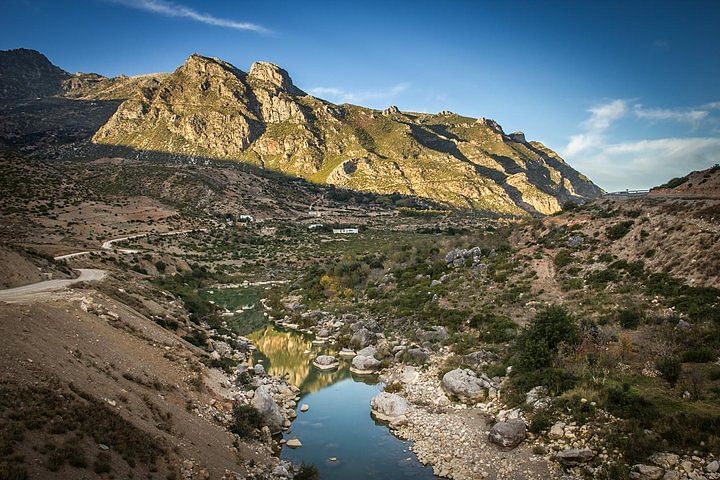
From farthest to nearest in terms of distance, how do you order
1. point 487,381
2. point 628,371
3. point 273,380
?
point 273,380 → point 487,381 → point 628,371

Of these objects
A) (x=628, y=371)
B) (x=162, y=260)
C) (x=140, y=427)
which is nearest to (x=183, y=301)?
(x=162, y=260)

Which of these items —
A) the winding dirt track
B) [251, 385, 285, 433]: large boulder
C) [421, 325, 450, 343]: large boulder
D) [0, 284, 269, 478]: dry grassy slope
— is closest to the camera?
[0, 284, 269, 478]: dry grassy slope

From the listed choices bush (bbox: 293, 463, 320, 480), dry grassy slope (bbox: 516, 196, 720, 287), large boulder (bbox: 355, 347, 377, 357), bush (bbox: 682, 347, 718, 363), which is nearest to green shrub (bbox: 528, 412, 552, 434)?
bush (bbox: 682, 347, 718, 363)

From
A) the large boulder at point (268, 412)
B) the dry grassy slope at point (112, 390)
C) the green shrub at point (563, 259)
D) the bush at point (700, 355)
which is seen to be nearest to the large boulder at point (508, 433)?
the bush at point (700, 355)

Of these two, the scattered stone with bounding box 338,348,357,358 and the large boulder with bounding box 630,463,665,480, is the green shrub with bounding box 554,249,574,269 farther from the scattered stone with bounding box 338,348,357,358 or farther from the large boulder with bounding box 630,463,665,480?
the large boulder with bounding box 630,463,665,480

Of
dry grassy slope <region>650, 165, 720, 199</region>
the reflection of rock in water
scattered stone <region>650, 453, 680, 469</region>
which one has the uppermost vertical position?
dry grassy slope <region>650, 165, 720, 199</region>

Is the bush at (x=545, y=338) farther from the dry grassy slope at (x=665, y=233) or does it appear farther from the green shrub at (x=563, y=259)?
the green shrub at (x=563, y=259)

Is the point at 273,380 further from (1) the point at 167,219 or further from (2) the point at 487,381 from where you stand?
(1) the point at 167,219
